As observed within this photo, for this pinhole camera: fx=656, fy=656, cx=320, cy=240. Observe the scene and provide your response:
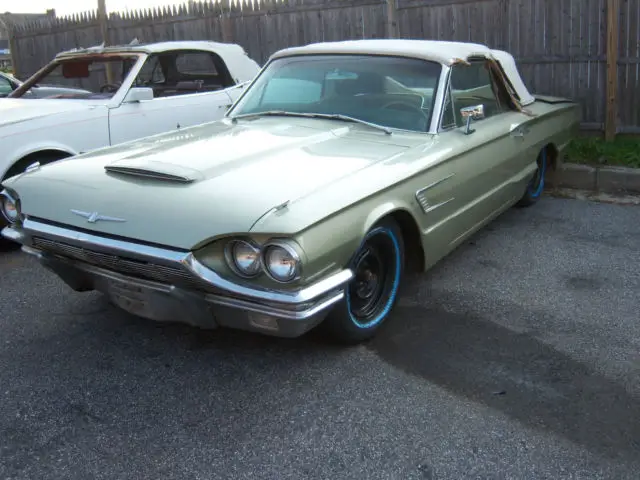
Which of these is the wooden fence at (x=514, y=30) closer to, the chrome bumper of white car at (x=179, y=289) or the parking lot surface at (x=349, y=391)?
the parking lot surface at (x=349, y=391)

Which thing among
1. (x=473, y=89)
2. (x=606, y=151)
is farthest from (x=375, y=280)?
(x=606, y=151)

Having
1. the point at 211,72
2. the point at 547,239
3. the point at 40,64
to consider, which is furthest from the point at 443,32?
the point at 40,64

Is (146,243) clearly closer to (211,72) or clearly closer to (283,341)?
(283,341)

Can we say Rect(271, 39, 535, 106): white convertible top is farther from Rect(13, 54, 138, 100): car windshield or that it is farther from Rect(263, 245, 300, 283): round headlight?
Rect(263, 245, 300, 283): round headlight

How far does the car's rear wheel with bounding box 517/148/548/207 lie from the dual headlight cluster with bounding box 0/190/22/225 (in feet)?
13.6

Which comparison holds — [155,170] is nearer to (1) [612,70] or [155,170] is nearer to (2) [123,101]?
(2) [123,101]

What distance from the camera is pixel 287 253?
8.81 ft

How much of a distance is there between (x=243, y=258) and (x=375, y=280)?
99 centimetres

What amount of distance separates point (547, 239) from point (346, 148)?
230 centimetres

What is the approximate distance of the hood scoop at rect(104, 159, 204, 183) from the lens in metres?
3.04

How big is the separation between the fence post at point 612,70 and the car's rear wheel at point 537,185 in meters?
1.45

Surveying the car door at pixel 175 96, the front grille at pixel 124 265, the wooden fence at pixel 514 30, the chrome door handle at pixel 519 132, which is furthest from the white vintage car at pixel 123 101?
the chrome door handle at pixel 519 132

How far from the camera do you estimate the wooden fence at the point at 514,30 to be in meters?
7.00

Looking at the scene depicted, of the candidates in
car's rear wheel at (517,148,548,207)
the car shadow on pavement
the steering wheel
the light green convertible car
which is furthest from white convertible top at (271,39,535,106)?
the steering wheel
